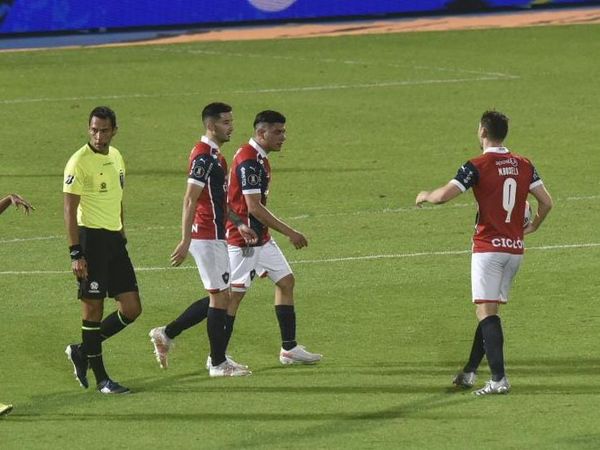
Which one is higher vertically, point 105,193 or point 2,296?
point 105,193

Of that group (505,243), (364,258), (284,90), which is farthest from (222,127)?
(284,90)

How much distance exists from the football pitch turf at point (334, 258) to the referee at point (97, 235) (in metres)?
0.29

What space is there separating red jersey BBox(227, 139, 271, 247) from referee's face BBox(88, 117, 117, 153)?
1193 millimetres

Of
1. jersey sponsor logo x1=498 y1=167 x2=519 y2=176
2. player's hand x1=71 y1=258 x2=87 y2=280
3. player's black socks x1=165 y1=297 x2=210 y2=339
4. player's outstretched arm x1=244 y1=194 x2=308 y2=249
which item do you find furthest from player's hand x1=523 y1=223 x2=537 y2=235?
player's hand x1=71 y1=258 x2=87 y2=280

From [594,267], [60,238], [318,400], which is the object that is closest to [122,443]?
[318,400]

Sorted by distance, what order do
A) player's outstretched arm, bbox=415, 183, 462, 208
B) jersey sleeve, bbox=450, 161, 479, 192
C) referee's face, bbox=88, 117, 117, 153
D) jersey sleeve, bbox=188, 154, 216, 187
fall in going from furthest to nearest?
1. jersey sleeve, bbox=188, 154, 216, 187
2. referee's face, bbox=88, 117, 117, 153
3. jersey sleeve, bbox=450, 161, 479, 192
4. player's outstretched arm, bbox=415, 183, 462, 208

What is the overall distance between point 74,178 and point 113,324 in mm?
1310

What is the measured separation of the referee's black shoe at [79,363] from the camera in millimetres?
11961

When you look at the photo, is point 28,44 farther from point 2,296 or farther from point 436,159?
point 2,296

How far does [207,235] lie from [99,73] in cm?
2213

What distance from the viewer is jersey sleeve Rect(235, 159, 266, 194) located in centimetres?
1254

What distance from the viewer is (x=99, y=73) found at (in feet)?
111

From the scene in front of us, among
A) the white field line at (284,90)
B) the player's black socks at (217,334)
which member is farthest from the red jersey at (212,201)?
the white field line at (284,90)

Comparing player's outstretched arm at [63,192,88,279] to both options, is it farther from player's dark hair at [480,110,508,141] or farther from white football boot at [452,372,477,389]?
player's dark hair at [480,110,508,141]
